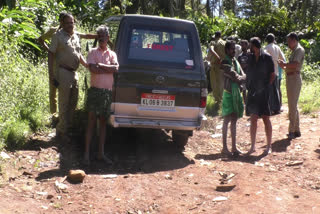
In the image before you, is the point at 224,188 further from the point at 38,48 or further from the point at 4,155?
the point at 38,48

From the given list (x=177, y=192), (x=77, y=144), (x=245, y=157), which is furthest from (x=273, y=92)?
(x=77, y=144)

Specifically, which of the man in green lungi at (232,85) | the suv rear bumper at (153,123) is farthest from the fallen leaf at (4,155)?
the man in green lungi at (232,85)

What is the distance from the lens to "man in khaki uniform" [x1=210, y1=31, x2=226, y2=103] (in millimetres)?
10711

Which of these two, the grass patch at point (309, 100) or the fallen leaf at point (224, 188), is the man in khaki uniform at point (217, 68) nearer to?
the grass patch at point (309, 100)

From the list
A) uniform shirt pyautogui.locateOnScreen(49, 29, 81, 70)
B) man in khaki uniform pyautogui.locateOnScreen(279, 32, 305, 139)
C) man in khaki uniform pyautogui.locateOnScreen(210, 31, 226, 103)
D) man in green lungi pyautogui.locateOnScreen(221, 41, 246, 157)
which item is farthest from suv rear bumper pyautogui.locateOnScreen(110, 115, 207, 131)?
man in khaki uniform pyautogui.locateOnScreen(210, 31, 226, 103)

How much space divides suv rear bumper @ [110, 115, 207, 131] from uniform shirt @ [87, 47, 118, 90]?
1.54 ft

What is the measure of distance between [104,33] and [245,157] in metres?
2.91

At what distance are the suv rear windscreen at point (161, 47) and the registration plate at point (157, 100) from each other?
51 cm

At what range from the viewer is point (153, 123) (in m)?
6.45

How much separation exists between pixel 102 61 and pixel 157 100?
947 millimetres

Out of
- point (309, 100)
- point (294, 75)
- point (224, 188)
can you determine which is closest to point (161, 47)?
point (224, 188)

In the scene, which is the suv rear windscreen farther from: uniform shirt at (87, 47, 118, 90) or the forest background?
the forest background

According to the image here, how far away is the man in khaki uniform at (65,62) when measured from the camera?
6648 millimetres

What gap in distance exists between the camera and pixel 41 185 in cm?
546
